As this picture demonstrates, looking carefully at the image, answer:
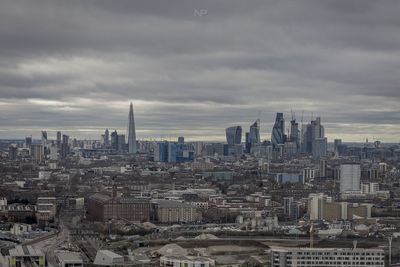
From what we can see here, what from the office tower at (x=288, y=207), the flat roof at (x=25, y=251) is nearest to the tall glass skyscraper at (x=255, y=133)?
the office tower at (x=288, y=207)

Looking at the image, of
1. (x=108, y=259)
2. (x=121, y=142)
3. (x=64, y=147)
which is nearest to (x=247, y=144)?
(x=121, y=142)

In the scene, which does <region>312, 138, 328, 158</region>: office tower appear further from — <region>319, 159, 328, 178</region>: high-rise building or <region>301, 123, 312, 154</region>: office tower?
<region>319, 159, 328, 178</region>: high-rise building

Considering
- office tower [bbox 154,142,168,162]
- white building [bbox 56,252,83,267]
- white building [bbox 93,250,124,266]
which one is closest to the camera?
white building [bbox 56,252,83,267]

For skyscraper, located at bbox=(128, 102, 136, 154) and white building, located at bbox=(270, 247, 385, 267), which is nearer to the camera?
white building, located at bbox=(270, 247, 385, 267)

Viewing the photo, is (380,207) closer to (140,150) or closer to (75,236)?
(75,236)

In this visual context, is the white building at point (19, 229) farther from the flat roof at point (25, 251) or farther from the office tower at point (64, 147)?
the office tower at point (64, 147)

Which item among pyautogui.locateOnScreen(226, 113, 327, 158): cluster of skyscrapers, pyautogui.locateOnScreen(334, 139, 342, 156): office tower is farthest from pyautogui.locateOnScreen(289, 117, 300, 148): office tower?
pyautogui.locateOnScreen(334, 139, 342, 156): office tower

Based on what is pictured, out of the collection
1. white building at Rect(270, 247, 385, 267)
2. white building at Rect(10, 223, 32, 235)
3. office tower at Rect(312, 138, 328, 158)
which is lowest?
white building at Rect(10, 223, 32, 235)

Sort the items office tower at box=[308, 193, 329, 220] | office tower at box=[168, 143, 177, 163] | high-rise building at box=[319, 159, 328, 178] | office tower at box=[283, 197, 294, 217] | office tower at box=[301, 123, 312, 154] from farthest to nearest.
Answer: office tower at box=[301, 123, 312, 154], office tower at box=[168, 143, 177, 163], high-rise building at box=[319, 159, 328, 178], office tower at box=[283, 197, 294, 217], office tower at box=[308, 193, 329, 220]
